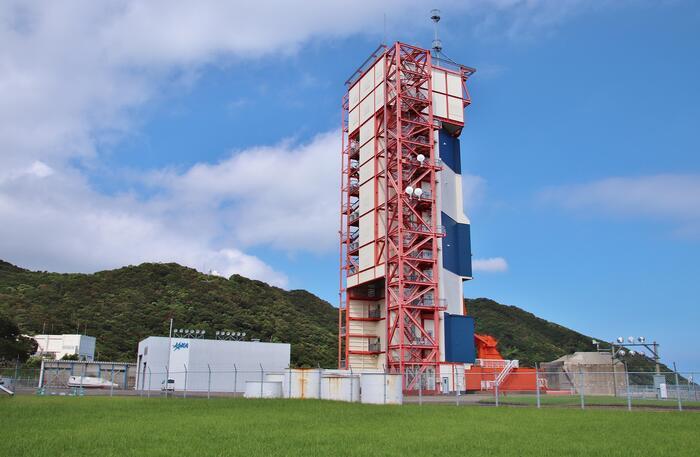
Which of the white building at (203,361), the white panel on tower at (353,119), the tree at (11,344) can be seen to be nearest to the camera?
the white building at (203,361)

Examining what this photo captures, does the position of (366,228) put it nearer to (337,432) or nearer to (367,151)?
(367,151)

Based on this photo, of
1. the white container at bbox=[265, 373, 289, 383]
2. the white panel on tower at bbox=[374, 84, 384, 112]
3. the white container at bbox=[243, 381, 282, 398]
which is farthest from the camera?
the white panel on tower at bbox=[374, 84, 384, 112]

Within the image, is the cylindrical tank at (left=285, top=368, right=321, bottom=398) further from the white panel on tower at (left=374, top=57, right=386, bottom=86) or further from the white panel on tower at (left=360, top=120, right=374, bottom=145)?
the white panel on tower at (left=374, top=57, right=386, bottom=86)

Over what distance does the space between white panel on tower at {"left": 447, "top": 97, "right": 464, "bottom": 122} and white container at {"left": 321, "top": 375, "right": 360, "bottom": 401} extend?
36481 mm

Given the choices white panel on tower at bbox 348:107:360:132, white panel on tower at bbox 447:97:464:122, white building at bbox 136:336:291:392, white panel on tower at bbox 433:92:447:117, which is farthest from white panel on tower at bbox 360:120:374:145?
white building at bbox 136:336:291:392

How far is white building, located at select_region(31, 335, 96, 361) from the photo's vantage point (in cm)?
9981

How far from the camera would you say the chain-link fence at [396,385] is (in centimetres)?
A: 3853

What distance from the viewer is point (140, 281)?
12900cm

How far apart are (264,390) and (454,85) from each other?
41333mm

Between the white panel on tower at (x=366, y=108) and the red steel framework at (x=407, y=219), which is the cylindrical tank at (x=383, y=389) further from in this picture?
the white panel on tower at (x=366, y=108)

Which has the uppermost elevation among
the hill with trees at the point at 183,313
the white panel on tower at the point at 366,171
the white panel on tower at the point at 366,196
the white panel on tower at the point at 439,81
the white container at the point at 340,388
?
the white panel on tower at the point at 439,81

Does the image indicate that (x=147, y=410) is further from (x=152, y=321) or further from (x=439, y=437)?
(x=152, y=321)

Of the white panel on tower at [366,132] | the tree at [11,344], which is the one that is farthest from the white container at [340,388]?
the tree at [11,344]

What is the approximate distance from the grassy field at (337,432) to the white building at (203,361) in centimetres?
3443
